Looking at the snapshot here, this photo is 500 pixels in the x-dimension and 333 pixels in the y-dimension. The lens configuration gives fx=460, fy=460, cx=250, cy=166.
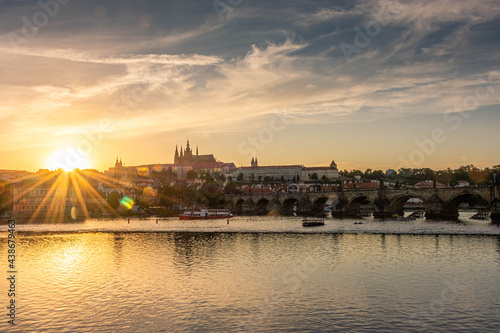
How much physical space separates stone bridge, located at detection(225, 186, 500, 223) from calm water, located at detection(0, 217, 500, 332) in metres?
36.8

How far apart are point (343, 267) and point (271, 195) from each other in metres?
104

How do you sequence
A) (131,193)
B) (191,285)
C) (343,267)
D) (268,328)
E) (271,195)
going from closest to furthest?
(268,328)
(191,285)
(343,267)
(271,195)
(131,193)

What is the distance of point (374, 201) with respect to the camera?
100188 millimetres

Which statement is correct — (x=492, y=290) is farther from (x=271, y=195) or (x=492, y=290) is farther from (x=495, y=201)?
(x=271, y=195)

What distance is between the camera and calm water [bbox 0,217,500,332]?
21.2m

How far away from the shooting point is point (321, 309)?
906 inches

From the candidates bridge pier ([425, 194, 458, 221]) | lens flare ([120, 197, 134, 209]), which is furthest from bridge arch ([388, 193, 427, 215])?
lens flare ([120, 197, 134, 209])

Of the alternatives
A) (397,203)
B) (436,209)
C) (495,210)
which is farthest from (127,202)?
(495,210)

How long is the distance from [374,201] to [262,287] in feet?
252

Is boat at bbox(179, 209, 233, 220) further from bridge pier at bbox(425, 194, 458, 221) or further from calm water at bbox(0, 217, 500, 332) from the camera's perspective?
calm water at bbox(0, 217, 500, 332)

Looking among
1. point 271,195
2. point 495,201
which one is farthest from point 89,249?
point 271,195

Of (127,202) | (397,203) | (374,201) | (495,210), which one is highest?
(374,201)

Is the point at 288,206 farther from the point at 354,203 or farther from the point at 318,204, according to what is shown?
the point at 354,203

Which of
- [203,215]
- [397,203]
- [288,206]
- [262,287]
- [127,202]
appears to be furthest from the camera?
[288,206]
